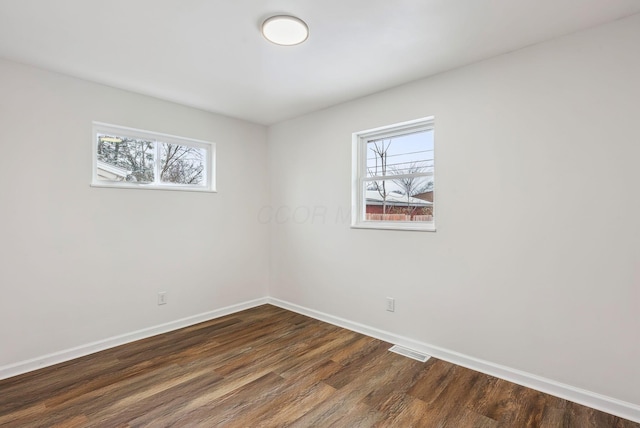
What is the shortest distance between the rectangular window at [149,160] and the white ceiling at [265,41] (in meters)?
0.50

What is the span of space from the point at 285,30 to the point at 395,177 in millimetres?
1696

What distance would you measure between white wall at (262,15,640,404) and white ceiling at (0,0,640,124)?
0.80 feet

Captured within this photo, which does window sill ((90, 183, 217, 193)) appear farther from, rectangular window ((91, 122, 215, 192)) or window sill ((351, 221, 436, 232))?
window sill ((351, 221, 436, 232))

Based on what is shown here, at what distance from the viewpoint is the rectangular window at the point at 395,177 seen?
2.95 m

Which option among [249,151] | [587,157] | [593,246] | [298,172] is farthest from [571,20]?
[249,151]

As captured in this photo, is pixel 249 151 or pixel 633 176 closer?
pixel 633 176

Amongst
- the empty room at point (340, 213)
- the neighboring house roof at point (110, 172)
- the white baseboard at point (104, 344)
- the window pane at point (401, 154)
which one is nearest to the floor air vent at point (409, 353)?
the empty room at point (340, 213)

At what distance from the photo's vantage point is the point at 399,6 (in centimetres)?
185

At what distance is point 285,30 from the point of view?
2043 millimetres

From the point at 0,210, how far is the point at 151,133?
137 cm

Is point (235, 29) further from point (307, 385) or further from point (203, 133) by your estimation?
point (307, 385)

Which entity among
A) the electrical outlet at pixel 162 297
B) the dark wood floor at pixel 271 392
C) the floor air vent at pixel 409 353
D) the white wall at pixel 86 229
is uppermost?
the white wall at pixel 86 229

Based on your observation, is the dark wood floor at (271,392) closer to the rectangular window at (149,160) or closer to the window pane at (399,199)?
the window pane at (399,199)

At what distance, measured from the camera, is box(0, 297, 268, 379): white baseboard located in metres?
2.46
